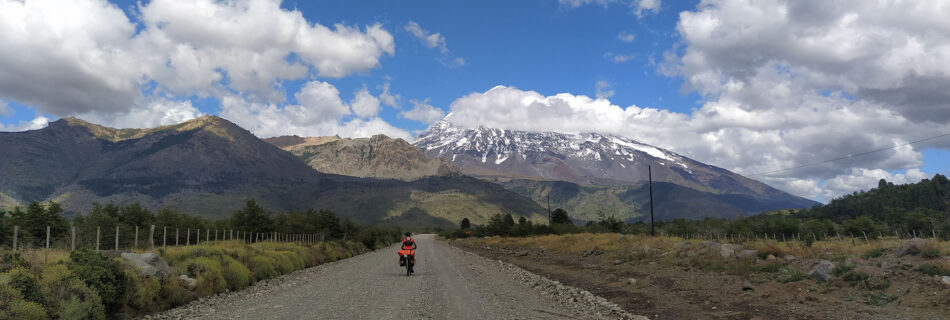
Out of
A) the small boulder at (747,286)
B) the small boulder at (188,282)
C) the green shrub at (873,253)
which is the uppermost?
the green shrub at (873,253)

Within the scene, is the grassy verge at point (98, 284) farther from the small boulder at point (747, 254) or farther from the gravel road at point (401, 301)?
the small boulder at point (747, 254)

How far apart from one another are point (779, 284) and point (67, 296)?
20.1m

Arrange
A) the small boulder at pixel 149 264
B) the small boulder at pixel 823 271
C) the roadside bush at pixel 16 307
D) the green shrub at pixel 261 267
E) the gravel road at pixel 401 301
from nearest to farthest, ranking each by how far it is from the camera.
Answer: the roadside bush at pixel 16 307, the gravel road at pixel 401 301, the small boulder at pixel 823 271, the small boulder at pixel 149 264, the green shrub at pixel 261 267

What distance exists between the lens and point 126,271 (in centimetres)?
1519

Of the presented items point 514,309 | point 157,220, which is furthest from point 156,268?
Result: point 157,220

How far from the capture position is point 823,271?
16.7 metres

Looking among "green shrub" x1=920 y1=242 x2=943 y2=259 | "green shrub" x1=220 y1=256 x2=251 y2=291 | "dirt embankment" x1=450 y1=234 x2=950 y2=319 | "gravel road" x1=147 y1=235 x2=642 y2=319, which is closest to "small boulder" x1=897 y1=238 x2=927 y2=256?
"dirt embankment" x1=450 y1=234 x2=950 y2=319

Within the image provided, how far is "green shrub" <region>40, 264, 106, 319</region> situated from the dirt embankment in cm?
1481

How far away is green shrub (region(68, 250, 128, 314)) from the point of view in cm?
1350

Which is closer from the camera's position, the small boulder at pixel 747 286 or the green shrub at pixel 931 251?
the green shrub at pixel 931 251

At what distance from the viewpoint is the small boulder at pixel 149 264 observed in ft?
54.7

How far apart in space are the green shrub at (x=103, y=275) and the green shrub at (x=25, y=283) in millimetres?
1322

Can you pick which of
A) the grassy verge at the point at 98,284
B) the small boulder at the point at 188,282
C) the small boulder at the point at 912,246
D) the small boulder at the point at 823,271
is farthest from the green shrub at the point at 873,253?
the small boulder at the point at 188,282

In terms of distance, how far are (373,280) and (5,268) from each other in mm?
14823
